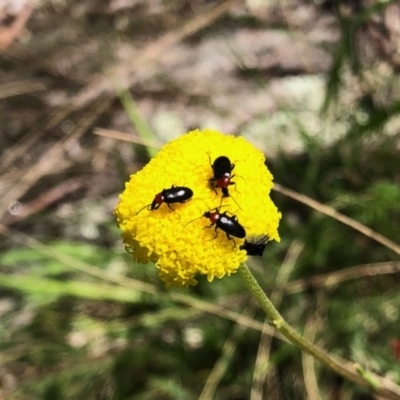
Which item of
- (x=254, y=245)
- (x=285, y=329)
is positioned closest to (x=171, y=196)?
(x=254, y=245)

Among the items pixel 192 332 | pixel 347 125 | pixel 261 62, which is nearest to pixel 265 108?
pixel 261 62

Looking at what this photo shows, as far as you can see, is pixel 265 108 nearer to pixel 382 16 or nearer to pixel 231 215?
pixel 382 16

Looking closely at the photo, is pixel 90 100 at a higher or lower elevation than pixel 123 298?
higher

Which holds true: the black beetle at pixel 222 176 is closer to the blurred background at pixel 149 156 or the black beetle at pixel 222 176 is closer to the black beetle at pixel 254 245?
the black beetle at pixel 254 245

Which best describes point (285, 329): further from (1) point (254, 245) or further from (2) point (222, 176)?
(2) point (222, 176)

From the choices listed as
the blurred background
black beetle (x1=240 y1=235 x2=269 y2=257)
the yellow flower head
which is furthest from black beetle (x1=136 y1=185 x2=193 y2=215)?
the blurred background

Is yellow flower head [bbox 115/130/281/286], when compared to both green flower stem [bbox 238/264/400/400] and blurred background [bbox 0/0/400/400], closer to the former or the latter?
green flower stem [bbox 238/264/400/400]
